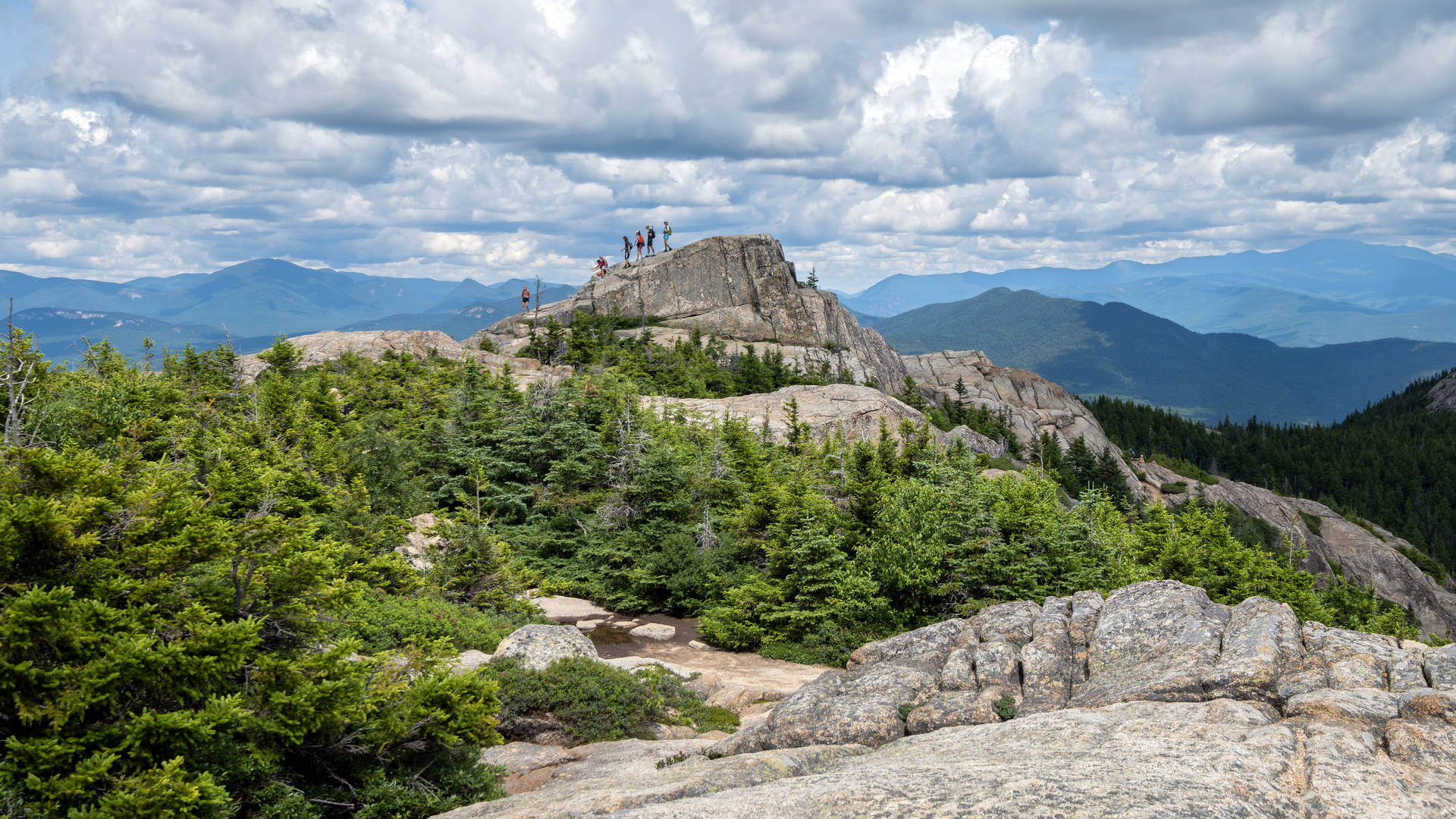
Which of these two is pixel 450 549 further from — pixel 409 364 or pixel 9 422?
pixel 409 364

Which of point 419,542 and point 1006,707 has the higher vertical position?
point 419,542

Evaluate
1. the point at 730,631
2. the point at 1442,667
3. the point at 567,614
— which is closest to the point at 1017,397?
the point at 567,614

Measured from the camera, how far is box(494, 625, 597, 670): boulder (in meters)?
16.6

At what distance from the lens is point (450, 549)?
75.7 feet

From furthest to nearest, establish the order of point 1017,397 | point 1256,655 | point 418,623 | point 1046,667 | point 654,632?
point 1017,397 < point 654,632 < point 418,623 < point 1046,667 < point 1256,655

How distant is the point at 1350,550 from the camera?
10131 centimetres

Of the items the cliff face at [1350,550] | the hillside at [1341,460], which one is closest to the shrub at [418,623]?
the cliff face at [1350,550]

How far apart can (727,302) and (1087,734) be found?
2861 inches

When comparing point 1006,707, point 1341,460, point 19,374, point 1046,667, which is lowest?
point 1341,460

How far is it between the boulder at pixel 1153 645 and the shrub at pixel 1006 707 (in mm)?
904

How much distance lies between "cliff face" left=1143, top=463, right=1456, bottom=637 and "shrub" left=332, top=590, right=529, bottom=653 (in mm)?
91495

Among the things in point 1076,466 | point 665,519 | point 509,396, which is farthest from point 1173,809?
point 1076,466

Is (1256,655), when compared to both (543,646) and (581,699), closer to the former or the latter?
(581,699)

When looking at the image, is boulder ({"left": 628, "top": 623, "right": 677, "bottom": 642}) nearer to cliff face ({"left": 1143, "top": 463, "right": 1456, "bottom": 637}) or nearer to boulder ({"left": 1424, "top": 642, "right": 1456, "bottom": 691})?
boulder ({"left": 1424, "top": 642, "right": 1456, "bottom": 691})
